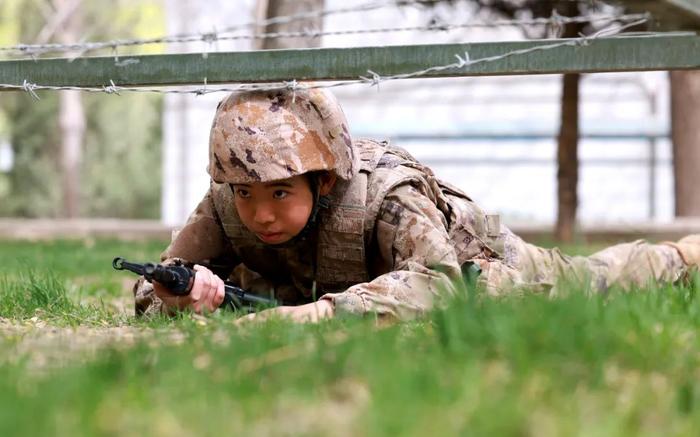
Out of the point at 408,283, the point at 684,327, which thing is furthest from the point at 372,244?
the point at 684,327

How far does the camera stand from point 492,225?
16.1ft

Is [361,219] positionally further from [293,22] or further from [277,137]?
[293,22]

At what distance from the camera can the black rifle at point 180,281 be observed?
385cm

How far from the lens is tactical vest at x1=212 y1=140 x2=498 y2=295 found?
4.30 metres

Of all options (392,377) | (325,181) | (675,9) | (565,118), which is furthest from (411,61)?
(565,118)

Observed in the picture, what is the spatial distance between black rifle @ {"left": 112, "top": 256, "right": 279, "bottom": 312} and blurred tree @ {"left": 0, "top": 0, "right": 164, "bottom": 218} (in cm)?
3204

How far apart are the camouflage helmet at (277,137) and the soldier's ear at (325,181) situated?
0.07 meters

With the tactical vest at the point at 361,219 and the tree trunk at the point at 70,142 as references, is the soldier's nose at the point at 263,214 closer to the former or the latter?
the tactical vest at the point at 361,219

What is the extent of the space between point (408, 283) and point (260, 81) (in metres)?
1.06

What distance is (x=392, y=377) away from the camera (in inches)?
87.2

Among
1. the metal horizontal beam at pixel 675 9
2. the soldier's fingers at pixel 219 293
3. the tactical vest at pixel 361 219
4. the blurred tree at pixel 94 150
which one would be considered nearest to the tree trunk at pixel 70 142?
the blurred tree at pixel 94 150

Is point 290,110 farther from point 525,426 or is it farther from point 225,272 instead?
point 525,426

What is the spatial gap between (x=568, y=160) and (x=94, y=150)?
2922 cm

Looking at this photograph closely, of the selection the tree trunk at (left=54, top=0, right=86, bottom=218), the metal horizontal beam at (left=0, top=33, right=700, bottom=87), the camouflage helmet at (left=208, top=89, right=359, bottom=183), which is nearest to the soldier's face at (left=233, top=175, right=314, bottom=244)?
the camouflage helmet at (left=208, top=89, right=359, bottom=183)
